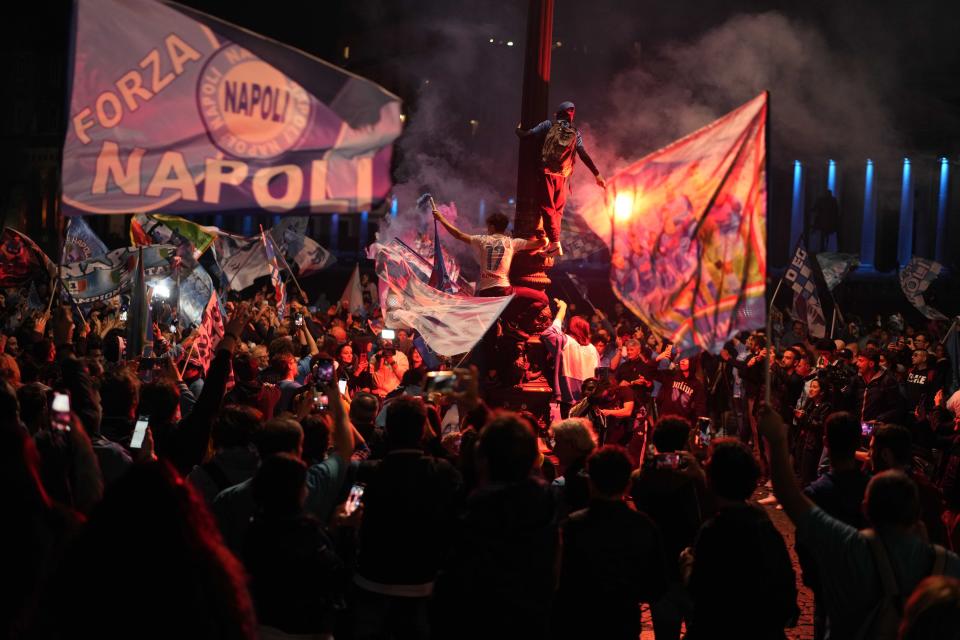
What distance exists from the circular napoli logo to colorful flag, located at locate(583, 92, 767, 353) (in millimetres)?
1934

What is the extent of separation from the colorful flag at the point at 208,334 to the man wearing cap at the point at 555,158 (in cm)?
322

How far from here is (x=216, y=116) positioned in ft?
17.0

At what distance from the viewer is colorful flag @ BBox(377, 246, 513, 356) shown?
27.6 ft

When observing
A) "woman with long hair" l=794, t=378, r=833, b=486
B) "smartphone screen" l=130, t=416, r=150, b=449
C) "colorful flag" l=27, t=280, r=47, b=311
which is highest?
"colorful flag" l=27, t=280, r=47, b=311

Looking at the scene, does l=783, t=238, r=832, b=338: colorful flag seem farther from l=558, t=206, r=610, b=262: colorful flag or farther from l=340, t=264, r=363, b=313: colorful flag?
l=340, t=264, r=363, b=313: colorful flag

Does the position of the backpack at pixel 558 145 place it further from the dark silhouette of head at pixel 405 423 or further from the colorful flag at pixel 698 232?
the dark silhouette of head at pixel 405 423

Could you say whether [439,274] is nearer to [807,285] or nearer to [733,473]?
[807,285]

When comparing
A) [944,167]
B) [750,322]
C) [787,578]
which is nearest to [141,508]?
[787,578]

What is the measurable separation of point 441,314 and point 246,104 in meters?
3.87

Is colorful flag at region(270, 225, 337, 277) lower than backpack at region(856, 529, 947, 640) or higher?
higher

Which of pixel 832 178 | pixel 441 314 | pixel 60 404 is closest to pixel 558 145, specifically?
pixel 441 314

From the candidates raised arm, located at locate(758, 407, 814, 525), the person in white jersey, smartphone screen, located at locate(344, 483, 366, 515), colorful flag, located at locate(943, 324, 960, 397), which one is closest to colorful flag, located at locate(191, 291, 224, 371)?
the person in white jersey

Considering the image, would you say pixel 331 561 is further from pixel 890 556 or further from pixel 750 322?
pixel 750 322

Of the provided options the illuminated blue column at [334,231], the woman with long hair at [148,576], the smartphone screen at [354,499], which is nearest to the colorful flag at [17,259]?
the smartphone screen at [354,499]
